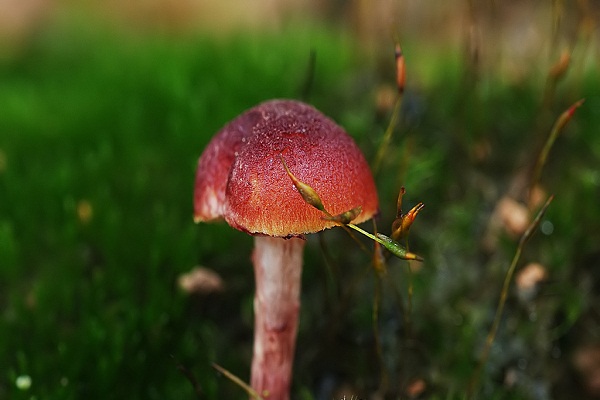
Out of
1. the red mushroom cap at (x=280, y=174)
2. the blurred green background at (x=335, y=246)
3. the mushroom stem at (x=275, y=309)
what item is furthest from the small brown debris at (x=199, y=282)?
the red mushroom cap at (x=280, y=174)

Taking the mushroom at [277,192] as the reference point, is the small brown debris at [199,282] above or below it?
below

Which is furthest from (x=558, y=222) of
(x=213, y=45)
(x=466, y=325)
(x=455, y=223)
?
(x=213, y=45)

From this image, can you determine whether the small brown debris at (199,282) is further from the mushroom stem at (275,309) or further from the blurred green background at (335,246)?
the mushroom stem at (275,309)

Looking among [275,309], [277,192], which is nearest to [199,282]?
[275,309]

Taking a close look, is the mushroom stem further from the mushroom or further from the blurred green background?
the blurred green background

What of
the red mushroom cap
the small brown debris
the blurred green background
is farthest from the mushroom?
the small brown debris

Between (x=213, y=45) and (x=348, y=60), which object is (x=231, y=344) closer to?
(x=348, y=60)

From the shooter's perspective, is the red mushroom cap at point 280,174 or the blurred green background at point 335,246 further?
the blurred green background at point 335,246
